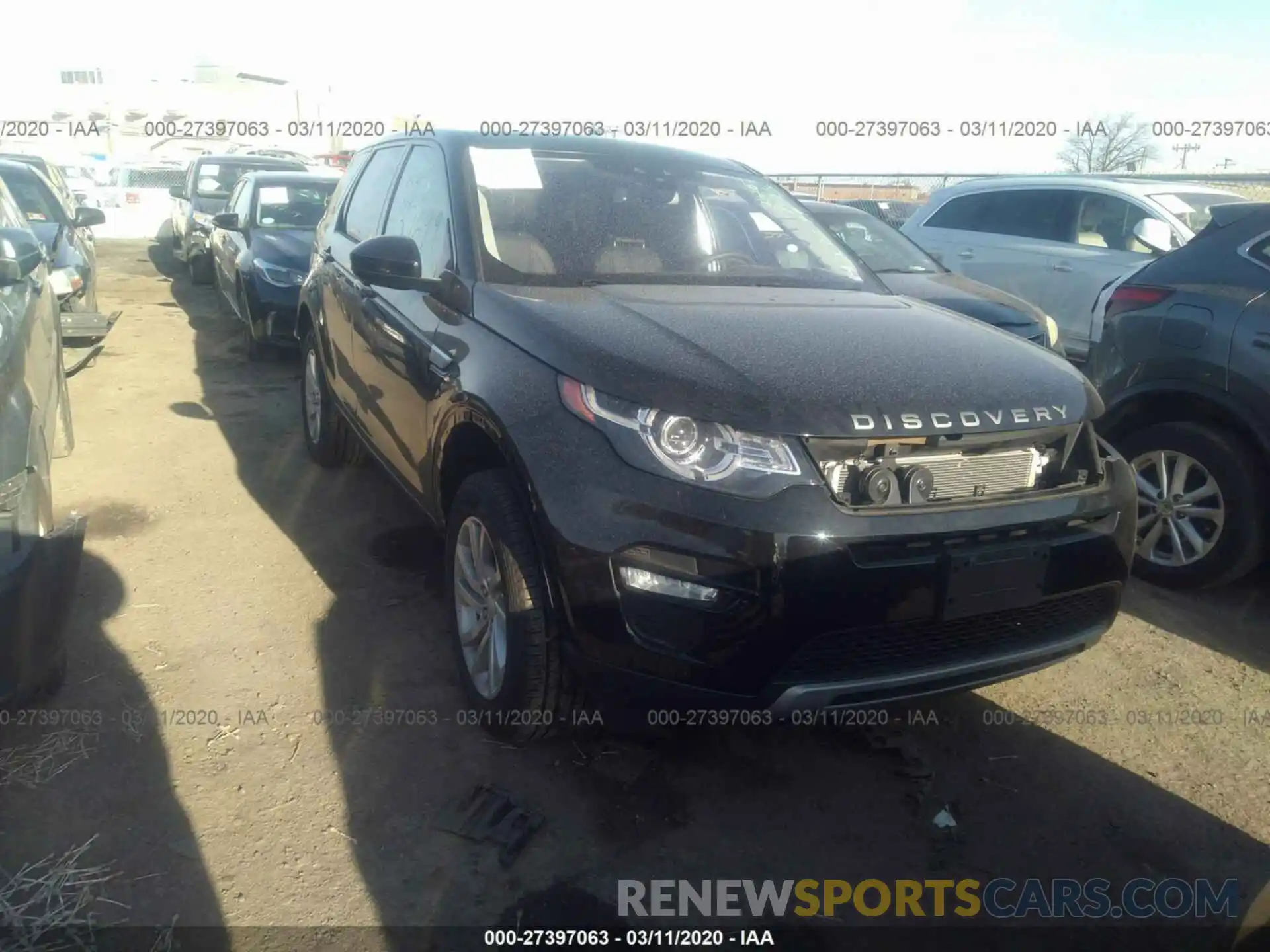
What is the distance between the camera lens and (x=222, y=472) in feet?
17.2

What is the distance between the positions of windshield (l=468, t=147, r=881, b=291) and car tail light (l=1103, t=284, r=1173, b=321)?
1.42 meters

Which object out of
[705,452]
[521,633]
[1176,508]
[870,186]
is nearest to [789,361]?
[705,452]

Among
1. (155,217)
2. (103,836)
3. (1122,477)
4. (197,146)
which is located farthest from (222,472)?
(197,146)

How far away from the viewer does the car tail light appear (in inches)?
163

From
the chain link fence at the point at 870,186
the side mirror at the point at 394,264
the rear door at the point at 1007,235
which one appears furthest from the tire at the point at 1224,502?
the chain link fence at the point at 870,186

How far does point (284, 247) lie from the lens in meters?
7.66

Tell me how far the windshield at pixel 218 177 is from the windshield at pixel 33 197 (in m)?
2.83

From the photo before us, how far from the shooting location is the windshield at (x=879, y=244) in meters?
6.82

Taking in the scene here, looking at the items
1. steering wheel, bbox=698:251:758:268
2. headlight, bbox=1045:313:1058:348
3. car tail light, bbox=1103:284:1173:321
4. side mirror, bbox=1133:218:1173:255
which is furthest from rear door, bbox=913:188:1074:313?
steering wheel, bbox=698:251:758:268

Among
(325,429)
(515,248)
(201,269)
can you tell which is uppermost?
(515,248)

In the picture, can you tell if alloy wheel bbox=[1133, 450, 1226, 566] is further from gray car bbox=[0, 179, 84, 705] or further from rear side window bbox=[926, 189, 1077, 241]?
rear side window bbox=[926, 189, 1077, 241]

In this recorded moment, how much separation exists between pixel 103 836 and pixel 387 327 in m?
1.93

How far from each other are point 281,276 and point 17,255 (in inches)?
137

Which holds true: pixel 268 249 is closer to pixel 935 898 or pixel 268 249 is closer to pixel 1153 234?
pixel 1153 234
